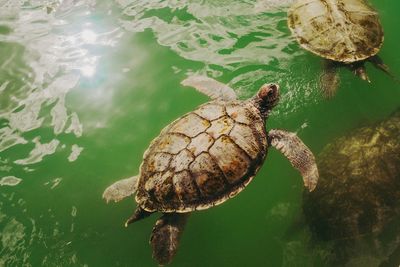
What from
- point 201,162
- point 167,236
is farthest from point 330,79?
point 167,236

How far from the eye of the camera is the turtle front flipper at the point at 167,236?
3.41m

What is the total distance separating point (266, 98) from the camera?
14.0 ft

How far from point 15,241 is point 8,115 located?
193 cm

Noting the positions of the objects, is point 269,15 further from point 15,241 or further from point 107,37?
point 15,241

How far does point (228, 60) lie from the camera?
5.40m

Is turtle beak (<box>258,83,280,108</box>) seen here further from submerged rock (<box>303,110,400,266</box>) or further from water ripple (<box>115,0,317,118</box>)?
submerged rock (<box>303,110,400,266</box>)

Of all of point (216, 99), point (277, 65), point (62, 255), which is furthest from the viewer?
point (277, 65)

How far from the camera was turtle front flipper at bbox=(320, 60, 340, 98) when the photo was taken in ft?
15.7

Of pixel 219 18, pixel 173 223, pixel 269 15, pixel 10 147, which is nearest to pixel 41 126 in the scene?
pixel 10 147

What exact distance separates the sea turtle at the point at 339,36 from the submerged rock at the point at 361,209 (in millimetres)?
1321

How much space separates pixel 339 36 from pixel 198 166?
9.50 ft

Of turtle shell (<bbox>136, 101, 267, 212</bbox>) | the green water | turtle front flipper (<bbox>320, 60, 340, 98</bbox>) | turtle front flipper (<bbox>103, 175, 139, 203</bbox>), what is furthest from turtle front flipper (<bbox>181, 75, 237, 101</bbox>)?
turtle front flipper (<bbox>103, 175, 139, 203</bbox>)

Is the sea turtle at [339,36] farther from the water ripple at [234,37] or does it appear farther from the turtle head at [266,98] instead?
the turtle head at [266,98]

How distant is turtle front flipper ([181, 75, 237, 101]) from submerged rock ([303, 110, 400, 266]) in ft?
5.31
